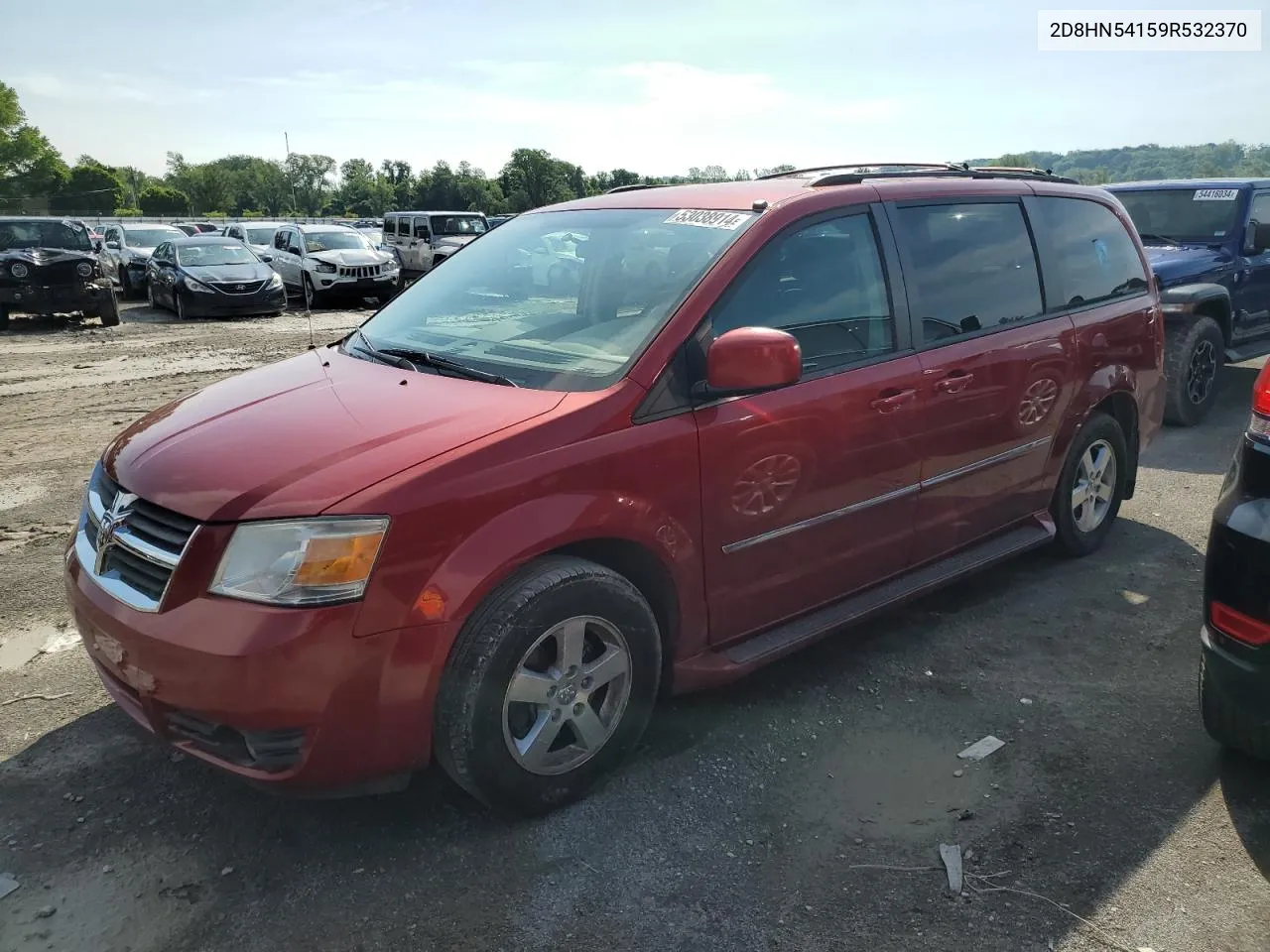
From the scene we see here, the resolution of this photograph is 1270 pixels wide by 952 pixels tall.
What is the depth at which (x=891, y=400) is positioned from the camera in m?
3.51

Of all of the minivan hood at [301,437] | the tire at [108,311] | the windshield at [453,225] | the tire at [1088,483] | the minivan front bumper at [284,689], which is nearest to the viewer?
the minivan front bumper at [284,689]

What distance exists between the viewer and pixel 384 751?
2.51m

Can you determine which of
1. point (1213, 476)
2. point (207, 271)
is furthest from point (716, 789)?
point (207, 271)

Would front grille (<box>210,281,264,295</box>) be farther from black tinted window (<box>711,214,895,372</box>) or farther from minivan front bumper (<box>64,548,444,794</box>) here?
minivan front bumper (<box>64,548,444,794</box>)

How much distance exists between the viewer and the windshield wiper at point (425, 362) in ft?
10.0

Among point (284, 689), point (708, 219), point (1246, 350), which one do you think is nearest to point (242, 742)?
point (284, 689)

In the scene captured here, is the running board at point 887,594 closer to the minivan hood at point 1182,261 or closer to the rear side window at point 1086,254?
the rear side window at point 1086,254

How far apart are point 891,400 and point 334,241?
59.4ft

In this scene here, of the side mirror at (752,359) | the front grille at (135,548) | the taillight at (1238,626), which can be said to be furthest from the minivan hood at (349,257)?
the taillight at (1238,626)

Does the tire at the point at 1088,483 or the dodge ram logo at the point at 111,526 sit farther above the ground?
the dodge ram logo at the point at 111,526

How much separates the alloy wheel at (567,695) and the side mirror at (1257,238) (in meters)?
8.05

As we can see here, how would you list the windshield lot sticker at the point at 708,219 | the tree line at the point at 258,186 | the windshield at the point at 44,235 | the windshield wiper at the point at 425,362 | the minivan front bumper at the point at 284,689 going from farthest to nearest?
the tree line at the point at 258,186 < the windshield at the point at 44,235 < the windshield lot sticker at the point at 708,219 < the windshield wiper at the point at 425,362 < the minivan front bumper at the point at 284,689

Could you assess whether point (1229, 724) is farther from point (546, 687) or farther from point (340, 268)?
point (340, 268)

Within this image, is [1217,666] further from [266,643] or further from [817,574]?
[266,643]
